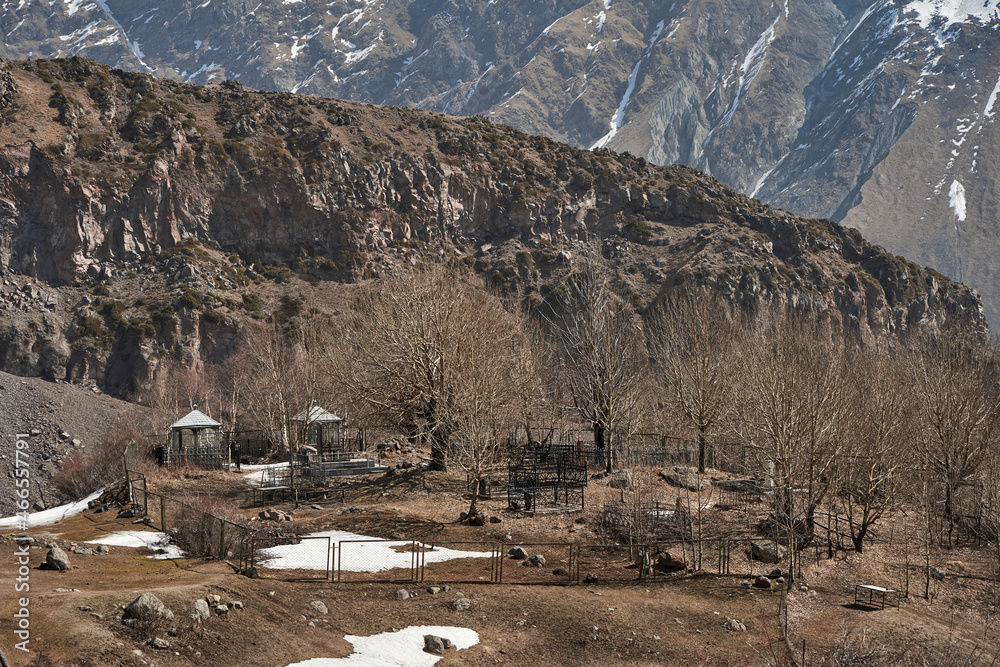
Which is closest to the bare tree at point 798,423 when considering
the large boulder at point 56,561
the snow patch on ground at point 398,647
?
the snow patch on ground at point 398,647

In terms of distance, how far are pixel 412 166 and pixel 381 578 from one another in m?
98.5

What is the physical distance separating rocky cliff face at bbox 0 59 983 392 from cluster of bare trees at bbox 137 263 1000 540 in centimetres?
4243

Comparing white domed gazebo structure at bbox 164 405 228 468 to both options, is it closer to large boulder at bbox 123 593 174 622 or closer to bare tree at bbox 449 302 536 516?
bare tree at bbox 449 302 536 516

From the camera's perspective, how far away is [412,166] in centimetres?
11112

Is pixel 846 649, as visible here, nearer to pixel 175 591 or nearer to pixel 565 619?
pixel 565 619

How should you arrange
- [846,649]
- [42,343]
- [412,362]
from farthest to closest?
[42,343] < [412,362] < [846,649]

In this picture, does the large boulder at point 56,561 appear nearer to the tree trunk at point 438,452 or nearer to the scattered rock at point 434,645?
the scattered rock at point 434,645

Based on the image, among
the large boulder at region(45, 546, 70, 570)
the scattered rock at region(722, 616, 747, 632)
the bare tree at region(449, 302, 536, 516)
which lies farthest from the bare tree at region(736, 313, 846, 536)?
the large boulder at region(45, 546, 70, 570)

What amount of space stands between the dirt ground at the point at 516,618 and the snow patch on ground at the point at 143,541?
0.58 meters

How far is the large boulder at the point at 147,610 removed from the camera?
12656 millimetres

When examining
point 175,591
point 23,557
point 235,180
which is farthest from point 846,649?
point 235,180

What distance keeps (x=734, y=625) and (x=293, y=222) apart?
9326 cm

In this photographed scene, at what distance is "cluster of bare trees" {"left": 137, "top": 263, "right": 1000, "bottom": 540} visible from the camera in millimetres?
22562

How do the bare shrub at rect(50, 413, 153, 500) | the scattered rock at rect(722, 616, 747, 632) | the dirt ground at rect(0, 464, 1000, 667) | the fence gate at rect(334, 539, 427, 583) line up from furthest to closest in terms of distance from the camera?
the bare shrub at rect(50, 413, 153, 500), the fence gate at rect(334, 539, 427, 583), the scattered rock at rect(722, 616, 747, 632), the dirt ground at rect(0, 464, 1000, 667)
